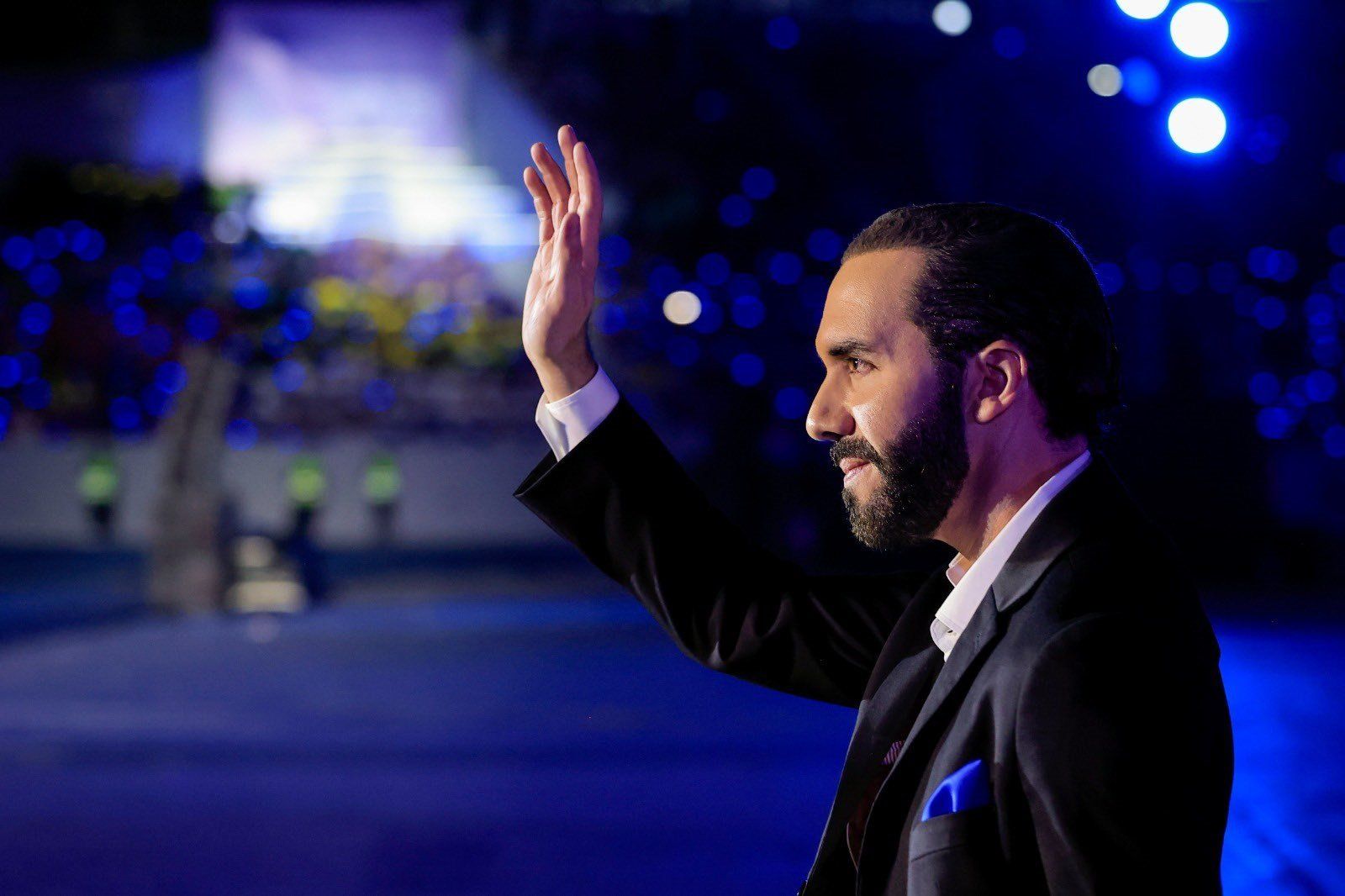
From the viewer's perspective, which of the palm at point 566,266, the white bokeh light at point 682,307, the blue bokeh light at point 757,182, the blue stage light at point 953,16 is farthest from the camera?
the white bokeh light at point 682,307

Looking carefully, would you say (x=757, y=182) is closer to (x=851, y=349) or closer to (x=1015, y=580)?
(x=851, y=349)

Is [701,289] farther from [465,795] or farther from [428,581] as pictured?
[465,795]

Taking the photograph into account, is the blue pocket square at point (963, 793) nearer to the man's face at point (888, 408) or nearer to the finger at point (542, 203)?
the man's face at point (888, 408)

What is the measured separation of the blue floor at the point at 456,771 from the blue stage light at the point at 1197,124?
8.45 feet

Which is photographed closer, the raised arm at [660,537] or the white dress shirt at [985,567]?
the white dress shirt at [985,567]

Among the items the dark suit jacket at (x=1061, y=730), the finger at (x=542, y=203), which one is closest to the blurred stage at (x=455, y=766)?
the finger at (x=542, y=203)

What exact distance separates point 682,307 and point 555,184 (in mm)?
16793

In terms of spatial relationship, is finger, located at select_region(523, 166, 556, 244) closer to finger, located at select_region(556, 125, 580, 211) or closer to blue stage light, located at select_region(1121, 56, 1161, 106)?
finger, located at select_region(556, 125, 580, 211)

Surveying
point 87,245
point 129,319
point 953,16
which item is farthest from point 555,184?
point 87,245

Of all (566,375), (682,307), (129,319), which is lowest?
(129,319)

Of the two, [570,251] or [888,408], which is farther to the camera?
[570,251]

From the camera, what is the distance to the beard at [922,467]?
4.63ft

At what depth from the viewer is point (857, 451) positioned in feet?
4.82

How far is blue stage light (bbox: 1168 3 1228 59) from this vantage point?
13.0 ft
